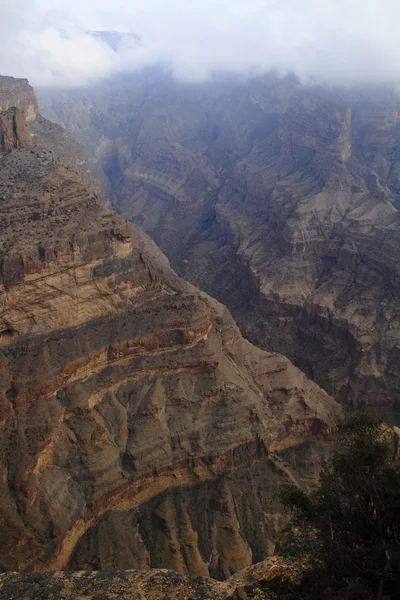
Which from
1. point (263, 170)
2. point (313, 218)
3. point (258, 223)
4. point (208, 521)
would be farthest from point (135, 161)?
point (208, 521)

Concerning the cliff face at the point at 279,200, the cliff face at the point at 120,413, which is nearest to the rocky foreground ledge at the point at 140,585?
the cliff face at the point at 120,413

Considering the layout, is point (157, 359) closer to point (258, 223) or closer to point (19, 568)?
point (19, 568)

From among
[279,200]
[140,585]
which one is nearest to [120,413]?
[140,585]

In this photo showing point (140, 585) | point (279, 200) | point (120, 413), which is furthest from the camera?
point (279, 200)

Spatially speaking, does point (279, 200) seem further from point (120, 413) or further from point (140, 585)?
point (140, 585)

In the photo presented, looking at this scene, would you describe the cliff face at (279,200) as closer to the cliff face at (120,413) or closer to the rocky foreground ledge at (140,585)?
the cliff face at (120,413)

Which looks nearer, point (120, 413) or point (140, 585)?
point (140, 585)

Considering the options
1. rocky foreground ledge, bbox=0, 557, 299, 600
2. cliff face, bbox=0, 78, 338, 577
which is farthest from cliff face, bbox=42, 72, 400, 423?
rocky foreground ledge, bbox=0, 557, 299, 600
